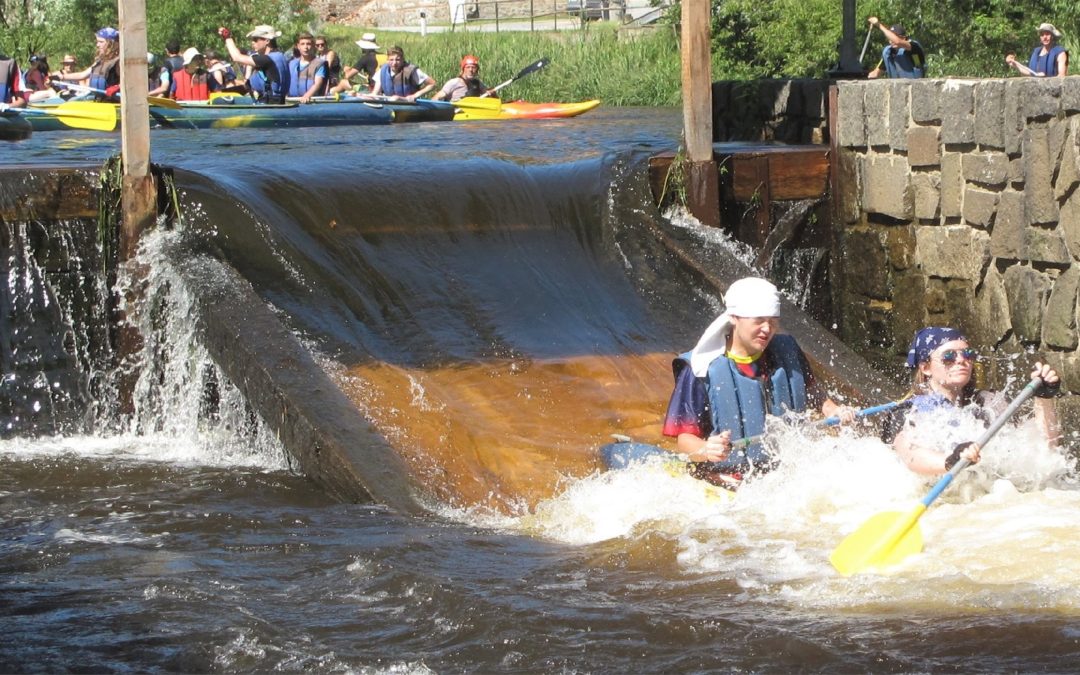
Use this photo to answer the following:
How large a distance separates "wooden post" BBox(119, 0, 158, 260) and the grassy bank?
20.3 m

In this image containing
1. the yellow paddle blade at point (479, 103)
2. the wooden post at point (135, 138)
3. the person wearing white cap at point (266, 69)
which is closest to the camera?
the wooden post at point (135, 138)

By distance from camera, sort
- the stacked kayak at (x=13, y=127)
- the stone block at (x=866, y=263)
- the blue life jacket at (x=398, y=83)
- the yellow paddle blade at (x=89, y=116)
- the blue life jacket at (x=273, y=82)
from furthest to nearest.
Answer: the blue life jacket at (x=398, y=83) < the blue life jacket at (x=273, y=82) < the yellow paddle blade at (x=89, y=116) < the stacked kayak at (x=13, y=127) < the stone block at (x=866, y=263)

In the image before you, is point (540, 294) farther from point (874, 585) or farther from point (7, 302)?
point (874, 585)

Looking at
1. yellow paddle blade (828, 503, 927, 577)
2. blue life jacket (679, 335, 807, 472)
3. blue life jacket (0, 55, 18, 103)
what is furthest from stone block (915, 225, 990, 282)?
blue life jacket (0, 55, 18, 103)

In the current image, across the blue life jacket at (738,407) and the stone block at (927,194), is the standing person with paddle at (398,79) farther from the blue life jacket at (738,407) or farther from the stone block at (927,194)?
the blue life jacket at (738,407)

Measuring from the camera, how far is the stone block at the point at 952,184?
8625 millimetres

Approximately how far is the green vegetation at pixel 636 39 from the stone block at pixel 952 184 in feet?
43.6

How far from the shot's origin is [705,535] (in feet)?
18.6

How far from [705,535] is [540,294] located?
309 centimetres

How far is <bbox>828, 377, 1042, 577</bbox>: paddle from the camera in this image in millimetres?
5242

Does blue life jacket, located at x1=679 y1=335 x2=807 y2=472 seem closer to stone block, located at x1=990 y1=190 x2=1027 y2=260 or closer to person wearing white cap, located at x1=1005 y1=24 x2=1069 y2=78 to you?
stone block, located at x1=990 y1=190 x2=1027 y2=260

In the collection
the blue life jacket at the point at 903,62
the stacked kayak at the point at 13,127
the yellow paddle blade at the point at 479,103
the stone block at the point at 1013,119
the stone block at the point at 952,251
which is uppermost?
the blue life jacket at the point at 903,62

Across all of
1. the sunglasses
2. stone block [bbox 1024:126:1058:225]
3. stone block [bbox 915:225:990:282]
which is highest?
stone block [bbox 1024:126:1058:225]

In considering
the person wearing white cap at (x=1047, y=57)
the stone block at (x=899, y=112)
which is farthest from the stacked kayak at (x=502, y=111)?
the stone block at (x=899, y=112)
